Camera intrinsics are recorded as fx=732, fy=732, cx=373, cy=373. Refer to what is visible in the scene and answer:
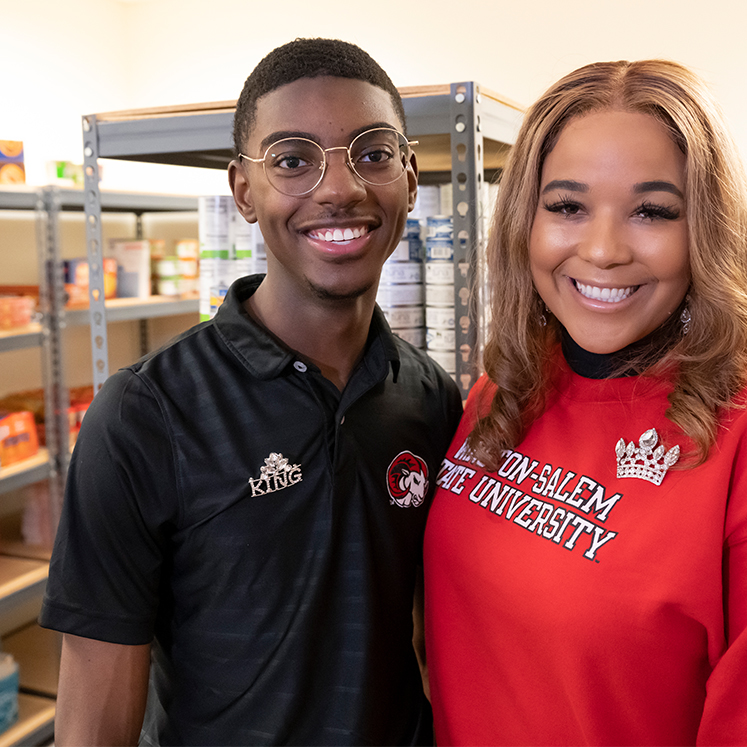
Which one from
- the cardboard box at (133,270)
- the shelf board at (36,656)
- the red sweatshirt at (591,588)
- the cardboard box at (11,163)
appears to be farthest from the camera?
the cardboard box at (133,270)

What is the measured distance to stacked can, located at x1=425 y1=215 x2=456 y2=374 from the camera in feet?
5.05

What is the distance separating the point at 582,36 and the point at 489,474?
10.00 ft

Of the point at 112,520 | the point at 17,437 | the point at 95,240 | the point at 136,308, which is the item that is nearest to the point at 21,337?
the point at 17,437

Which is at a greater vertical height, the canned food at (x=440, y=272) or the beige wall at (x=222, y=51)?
the beige wall at (x=222, y=51)

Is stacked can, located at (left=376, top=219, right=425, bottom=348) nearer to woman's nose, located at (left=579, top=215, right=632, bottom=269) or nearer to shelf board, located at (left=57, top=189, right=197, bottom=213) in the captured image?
woman's nose, located at (left=579, top=215, right=632, bottom=269)

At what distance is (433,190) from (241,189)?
0.64 metres

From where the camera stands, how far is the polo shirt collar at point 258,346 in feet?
3.83

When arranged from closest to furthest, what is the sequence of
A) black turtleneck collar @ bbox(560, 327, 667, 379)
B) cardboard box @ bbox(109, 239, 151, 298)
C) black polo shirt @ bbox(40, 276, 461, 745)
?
black polo shirt @ bbox(40, 276, 461, 745) → black turtleneck collar @ bbox(560, 327, 667, 379) → cardboard box @ bbox(109, 239, 151, 298)

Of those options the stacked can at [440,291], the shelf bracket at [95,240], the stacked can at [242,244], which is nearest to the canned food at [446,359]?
the stacked can at [440,291]

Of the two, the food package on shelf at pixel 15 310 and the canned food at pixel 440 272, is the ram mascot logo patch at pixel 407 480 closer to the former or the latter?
the canned food at pixel 440 272

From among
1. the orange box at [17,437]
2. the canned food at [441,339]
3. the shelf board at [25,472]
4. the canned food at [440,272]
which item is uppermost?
the canned food at [440,272]

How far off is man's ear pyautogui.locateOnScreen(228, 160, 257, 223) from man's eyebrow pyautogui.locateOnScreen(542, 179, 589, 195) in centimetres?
50

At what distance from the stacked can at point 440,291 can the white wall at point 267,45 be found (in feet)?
7.66

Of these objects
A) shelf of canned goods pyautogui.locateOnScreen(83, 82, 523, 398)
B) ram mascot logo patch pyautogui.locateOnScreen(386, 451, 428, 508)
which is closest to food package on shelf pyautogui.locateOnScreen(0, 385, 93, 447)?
shelf of canned goods pyautogui.locateOnScreen(83, 82, 523, 398)
